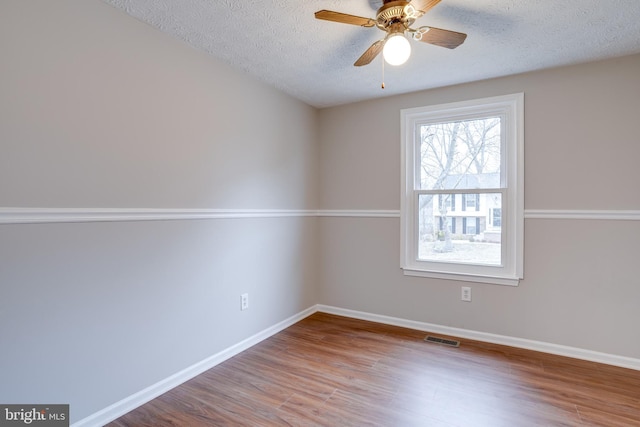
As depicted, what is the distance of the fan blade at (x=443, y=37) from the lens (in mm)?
1652

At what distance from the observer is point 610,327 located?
93.6 inches

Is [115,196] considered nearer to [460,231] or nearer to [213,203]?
[213,203]

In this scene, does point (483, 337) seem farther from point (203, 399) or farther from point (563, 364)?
point (203, 399)

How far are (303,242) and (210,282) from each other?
1.23 metres

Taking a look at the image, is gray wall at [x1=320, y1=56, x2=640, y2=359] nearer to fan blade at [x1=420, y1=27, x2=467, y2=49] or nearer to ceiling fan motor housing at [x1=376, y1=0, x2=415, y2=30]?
fan blade at [x1=420, y1=27, x2=467, y2=49]

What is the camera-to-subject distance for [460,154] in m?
2.95

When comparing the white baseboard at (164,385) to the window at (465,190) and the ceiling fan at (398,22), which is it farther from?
the ceiling fan at (398,22)

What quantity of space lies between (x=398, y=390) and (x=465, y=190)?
1.77 meters

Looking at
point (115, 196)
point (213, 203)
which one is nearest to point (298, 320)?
point (213, 203)

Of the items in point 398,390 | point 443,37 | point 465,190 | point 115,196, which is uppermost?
point 443,37

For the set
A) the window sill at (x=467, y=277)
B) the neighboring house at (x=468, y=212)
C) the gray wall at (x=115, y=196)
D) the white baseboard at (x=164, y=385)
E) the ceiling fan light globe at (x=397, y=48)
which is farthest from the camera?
the neighboring house at (x=468, y=212)

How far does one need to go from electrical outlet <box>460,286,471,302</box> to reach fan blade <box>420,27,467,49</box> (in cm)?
200

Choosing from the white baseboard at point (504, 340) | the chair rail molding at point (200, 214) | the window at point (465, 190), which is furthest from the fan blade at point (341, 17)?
the white baseboard at point (504, 340)

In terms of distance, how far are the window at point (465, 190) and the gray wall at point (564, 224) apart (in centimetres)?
8
